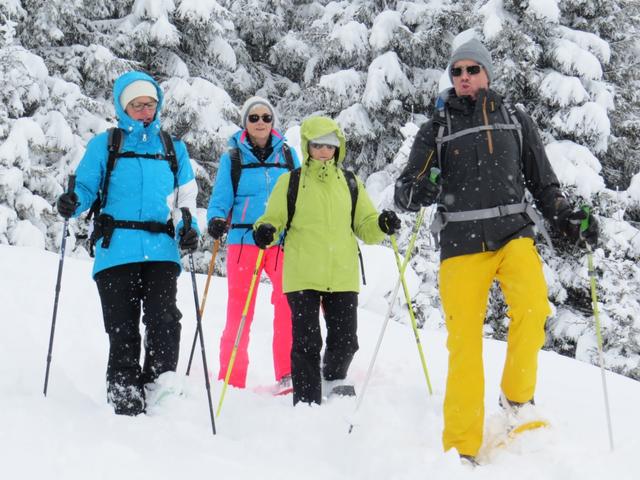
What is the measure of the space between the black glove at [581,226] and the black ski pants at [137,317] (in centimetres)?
248

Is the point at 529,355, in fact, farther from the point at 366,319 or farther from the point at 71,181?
the point at 366,319

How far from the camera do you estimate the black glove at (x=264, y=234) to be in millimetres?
4266

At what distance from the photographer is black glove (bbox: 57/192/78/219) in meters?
4.02

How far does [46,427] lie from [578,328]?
1303 cm

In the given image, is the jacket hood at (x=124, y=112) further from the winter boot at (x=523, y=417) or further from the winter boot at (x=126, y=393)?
the winter boot at (x=523, y=417)

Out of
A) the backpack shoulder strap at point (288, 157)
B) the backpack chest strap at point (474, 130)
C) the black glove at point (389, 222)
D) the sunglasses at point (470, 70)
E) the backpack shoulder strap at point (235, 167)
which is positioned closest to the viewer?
the backpack chest strap at point (474, 130)

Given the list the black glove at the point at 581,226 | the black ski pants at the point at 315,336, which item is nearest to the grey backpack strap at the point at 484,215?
the black glove at the point at 581,226

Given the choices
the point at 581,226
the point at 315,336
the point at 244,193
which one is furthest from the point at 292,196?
the point at 581,226

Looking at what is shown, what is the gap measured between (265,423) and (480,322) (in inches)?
60.4

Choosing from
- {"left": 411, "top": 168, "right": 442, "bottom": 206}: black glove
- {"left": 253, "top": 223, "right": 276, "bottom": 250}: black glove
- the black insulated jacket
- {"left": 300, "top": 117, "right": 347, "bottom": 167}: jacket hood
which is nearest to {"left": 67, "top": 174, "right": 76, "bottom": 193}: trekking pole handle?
{"left": 253, "top": 223, "right": 276, "bottom": 250}: black glove

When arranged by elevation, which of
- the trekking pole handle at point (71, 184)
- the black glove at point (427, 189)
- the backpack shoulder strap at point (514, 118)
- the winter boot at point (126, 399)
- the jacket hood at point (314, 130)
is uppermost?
the backpack shoulder strap at point (514, 118)

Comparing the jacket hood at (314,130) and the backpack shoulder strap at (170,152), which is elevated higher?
the jacket hood at (314,130)

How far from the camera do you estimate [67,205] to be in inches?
158

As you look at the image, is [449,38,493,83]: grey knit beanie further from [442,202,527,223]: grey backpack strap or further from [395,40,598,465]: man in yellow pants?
[442,202,527,223]: grey backpack strap
